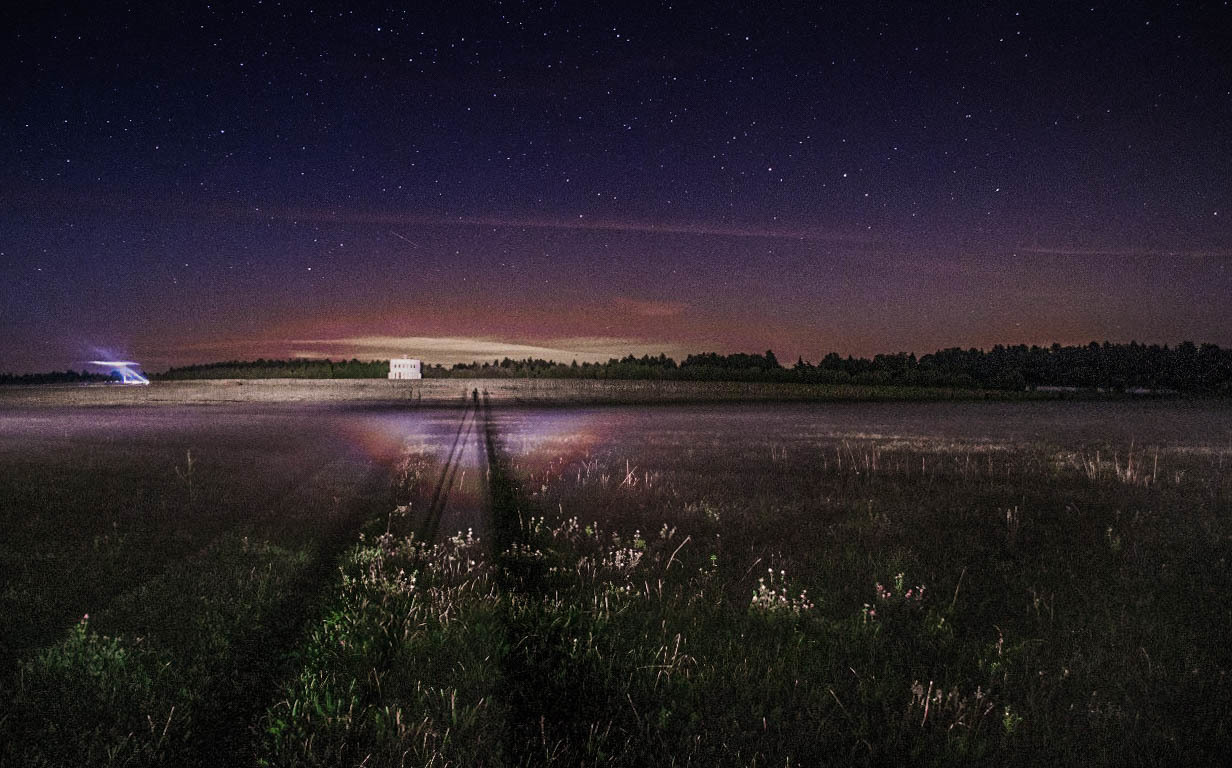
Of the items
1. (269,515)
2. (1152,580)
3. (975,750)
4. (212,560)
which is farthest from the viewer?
(269,515)

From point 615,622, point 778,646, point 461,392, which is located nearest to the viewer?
point 778,646

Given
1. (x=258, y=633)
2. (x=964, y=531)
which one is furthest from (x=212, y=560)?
(x=964, y=531)

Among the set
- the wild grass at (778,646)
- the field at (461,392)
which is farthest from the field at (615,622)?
the field at (461,392)

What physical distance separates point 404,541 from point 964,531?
782 cm

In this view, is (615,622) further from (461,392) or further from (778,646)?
(461,392)

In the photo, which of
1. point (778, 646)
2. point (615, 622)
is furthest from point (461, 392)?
point (778, 646)

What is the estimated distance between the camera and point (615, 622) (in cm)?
604

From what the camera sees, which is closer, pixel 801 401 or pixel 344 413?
pixel 344 413

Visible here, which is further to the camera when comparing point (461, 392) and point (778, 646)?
point (461, 392)

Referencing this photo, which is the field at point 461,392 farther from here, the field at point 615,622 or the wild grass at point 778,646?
the wild grass at point 778,646

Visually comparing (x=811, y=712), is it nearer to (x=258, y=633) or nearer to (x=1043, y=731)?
(x=1043, y=731)

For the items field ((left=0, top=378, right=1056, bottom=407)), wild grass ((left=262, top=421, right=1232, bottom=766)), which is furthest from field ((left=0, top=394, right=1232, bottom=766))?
field ((left=0, top=378, right=1056, bottom=407))

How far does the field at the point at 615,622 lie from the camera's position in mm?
4270

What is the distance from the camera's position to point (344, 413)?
137 feet
